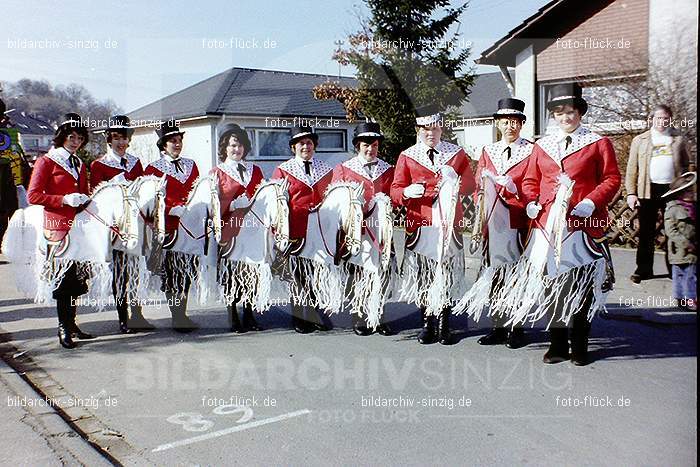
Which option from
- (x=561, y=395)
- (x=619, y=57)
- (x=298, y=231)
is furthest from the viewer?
(x=619, y=57)

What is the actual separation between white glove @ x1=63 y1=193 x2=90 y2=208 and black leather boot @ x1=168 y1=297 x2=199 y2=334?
125cm

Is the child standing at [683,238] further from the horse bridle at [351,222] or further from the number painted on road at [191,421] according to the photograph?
the number painted on road at [191,421]

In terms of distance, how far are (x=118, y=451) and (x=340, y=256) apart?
110 inches

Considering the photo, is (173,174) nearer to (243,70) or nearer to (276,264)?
(276,264)

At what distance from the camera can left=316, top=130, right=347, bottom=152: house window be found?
45.8ft

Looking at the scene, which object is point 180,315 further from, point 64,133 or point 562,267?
point 562,267

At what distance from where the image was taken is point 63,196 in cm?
556

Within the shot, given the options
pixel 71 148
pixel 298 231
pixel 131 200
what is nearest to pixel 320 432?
pixel 298 231

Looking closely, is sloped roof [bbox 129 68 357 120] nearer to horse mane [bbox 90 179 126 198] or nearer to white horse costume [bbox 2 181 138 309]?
horse mane [bbox 90 179 126 198]

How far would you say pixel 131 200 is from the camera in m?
5.62

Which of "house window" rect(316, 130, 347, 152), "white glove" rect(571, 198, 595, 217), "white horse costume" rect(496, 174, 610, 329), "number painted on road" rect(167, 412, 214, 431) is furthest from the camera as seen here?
"house window" rect(316, 130, 347, 152)

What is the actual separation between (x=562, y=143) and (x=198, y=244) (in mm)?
3348

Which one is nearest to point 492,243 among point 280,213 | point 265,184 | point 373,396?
point 373,396

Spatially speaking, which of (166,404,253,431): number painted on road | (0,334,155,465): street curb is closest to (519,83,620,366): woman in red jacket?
(166,404,253,431): number painted on road
